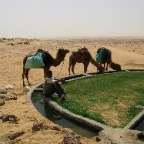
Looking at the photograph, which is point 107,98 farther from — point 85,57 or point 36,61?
point 85,57

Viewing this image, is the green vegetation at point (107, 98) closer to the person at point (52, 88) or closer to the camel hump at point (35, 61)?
the person at point (52, 88)

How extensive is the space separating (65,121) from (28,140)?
2.18 m

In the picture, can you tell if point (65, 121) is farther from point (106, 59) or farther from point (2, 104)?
point (106, 59)

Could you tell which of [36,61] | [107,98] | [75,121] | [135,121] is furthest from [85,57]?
[135,121]

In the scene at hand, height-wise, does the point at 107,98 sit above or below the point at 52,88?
below

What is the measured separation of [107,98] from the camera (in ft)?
36.2

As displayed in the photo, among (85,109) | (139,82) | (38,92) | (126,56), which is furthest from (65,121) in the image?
(126,56)

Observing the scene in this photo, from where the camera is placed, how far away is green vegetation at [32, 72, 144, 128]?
9.08m

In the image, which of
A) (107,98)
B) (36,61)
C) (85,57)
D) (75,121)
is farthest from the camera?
(85,57)

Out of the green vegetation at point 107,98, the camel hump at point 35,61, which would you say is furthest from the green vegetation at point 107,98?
the camel hump at point 35,61

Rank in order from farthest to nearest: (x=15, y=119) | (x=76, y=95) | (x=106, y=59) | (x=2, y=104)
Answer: (x=106, y=59), (x=76, y=95), (x=2, y=104), (x=15, y=119)

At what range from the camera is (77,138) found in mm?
6738

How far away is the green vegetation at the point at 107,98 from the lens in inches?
357

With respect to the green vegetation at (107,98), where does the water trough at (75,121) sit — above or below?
below
